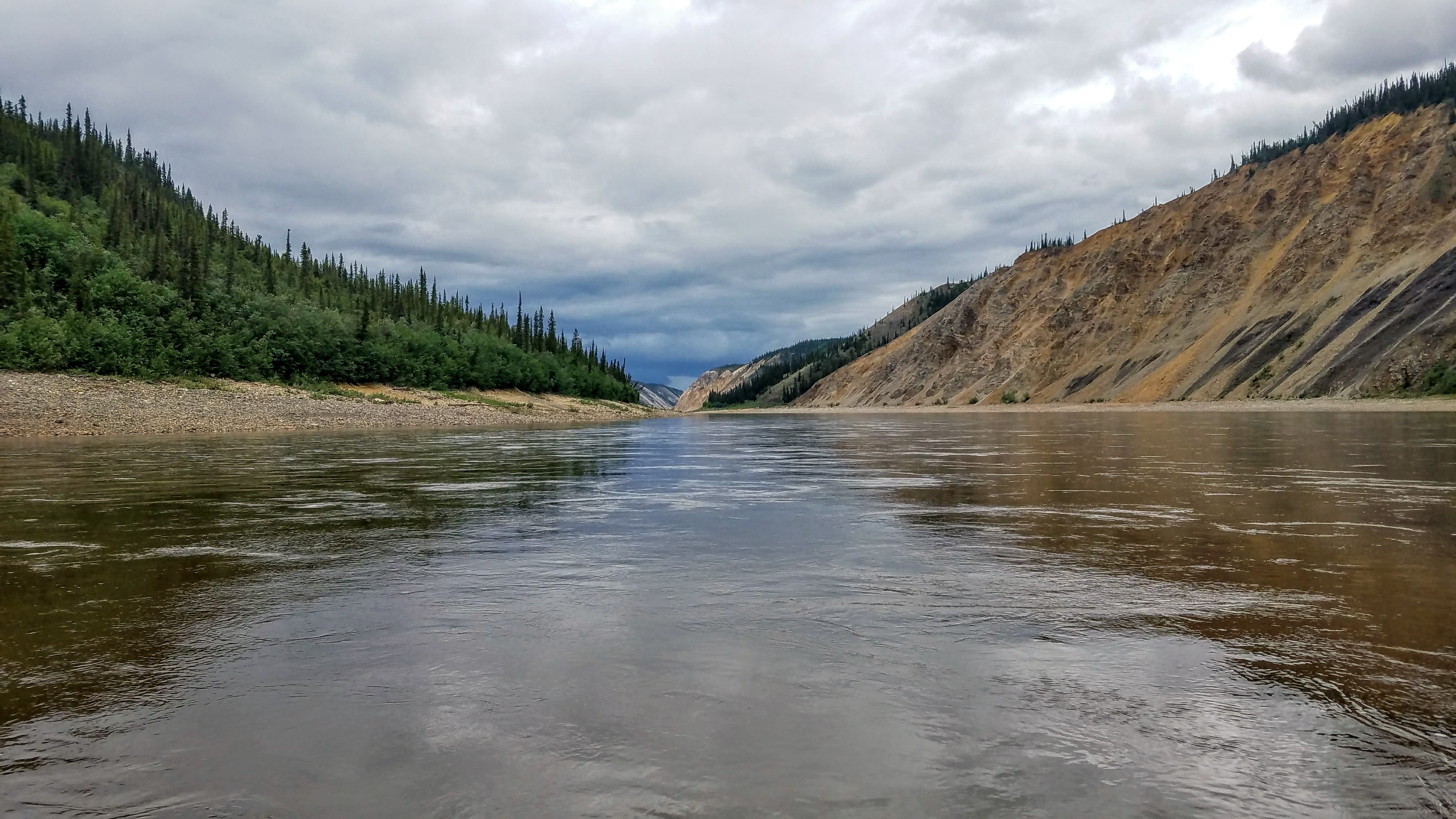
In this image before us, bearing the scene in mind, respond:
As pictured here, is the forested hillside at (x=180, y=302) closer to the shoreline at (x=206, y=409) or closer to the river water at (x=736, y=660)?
the shoreline at (x=206, y=409)

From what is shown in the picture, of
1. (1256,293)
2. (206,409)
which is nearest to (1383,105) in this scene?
(1256,293)

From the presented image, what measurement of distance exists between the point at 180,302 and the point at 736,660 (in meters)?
83.5

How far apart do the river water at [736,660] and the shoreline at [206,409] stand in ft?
124

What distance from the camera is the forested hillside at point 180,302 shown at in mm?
59031

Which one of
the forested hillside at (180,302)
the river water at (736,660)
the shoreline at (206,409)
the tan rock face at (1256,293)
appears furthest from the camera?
the tan rock face at (1256,293)

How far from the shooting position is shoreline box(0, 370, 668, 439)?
141 feet

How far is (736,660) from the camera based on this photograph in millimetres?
5750

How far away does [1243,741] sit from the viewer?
14.2 ft

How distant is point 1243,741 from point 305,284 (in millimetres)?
128252

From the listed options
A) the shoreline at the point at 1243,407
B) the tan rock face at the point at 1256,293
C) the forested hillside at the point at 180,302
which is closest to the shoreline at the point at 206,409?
the forested hillside at the point at 180,302

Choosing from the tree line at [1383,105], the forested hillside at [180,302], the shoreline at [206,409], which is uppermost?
the tree line at [1383,105]

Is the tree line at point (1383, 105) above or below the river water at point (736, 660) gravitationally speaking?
above

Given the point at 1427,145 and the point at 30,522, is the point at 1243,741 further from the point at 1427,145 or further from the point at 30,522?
the point at 1427,145

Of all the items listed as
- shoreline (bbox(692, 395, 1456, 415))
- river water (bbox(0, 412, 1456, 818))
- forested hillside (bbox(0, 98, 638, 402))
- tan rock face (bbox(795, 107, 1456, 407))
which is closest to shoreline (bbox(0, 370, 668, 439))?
forested hillside (bbox(0, 98, 638, 402))
